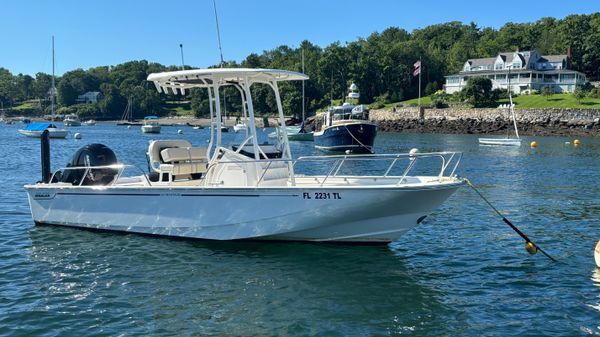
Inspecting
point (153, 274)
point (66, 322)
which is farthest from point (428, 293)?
point (66, 322)

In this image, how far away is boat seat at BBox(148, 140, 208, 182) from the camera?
43.0ft

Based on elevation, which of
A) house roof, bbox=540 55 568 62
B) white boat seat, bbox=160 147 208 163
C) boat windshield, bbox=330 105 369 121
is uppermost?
house roof, bbox=540 55 568 62

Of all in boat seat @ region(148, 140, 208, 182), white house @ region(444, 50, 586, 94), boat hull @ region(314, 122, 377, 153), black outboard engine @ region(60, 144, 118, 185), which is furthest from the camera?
white house @ region(444, 50, 586, 94)

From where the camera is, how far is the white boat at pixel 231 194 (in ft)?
36.8

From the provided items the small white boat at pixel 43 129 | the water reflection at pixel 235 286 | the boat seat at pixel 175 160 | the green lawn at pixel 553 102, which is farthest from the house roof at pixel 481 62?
the water reflection at pixel 235 286

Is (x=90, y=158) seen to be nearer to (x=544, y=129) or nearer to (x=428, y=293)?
(x=428, y=293)

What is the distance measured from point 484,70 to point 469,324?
11345 centimetres

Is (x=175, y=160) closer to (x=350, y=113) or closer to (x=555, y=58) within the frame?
(x=350, y=113)

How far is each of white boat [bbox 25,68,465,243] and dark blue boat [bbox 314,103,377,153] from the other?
100 ft

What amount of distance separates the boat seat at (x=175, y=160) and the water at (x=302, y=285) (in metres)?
1.63

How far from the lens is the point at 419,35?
6363 inches

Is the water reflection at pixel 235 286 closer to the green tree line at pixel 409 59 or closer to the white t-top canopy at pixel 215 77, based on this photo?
the white t-top canopy at pixel 215 77

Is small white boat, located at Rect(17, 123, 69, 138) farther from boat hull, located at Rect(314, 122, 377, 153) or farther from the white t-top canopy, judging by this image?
the white t-top canopy

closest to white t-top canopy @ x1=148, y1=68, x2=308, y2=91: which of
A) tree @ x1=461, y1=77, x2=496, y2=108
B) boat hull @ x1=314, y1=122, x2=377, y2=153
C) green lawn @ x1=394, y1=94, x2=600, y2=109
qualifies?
boat hull @ x1=314, y1=122, x2=377, y2=153
